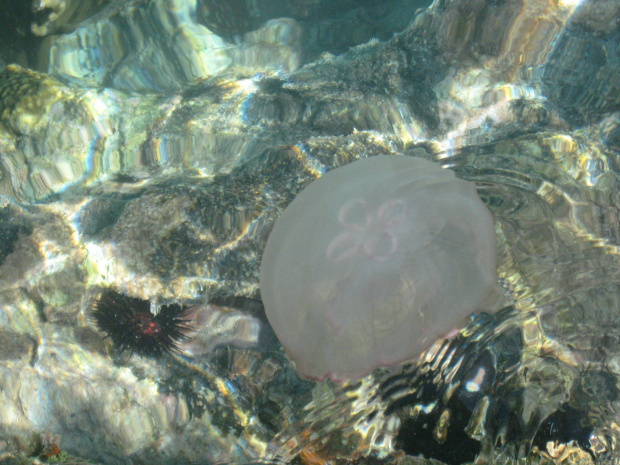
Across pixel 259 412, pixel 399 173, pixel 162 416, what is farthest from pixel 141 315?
pixel 399 173

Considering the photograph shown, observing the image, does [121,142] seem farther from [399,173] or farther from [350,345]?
[350,345]

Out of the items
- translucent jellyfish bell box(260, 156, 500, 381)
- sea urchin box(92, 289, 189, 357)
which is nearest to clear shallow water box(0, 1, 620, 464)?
sea urchin box(92, 289, 189, 357)

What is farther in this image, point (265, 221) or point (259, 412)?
point (265, 221)

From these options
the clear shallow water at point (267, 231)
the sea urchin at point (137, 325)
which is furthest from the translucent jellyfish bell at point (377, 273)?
the sea urchin at point (137, 325)

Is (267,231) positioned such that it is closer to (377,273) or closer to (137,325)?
(377,273)

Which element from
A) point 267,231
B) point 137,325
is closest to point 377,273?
point 267,231

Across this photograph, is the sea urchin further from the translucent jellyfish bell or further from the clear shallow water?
the translucent jellyfish bell
